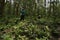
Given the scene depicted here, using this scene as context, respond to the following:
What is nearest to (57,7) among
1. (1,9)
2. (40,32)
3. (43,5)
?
(43,5)

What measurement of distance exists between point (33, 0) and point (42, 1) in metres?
2.35

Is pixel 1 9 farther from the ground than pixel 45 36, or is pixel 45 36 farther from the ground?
pixel 1 9

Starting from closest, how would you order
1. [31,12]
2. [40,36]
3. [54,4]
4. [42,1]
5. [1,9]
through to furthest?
[40,36] → [1,9] → [31,12] → [54,4] → [42,1]

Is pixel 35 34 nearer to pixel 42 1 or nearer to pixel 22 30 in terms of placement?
pixel 22 30

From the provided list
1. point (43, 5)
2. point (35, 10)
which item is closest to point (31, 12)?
point (35, 10)

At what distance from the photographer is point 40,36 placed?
34.8 feet

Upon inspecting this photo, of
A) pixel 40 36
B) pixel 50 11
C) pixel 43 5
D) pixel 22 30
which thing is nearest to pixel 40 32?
pixel 40 36

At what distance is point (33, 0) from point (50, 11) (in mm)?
2688

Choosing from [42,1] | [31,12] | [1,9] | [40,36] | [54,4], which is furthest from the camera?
[42,1]

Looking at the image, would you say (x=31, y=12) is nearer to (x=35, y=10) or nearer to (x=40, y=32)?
(x=35, y=10)

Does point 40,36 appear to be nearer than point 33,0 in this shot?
Yes

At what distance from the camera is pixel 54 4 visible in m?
20.5

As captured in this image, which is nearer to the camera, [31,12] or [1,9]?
[1,9]

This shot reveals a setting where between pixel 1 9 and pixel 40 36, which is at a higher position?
pixel 1 9
